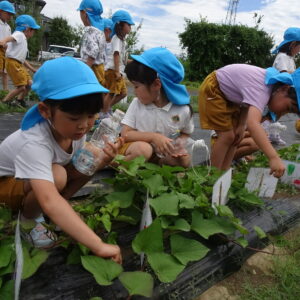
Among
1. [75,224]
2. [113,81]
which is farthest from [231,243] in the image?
[113,81]

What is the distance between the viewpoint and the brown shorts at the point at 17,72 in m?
4.68

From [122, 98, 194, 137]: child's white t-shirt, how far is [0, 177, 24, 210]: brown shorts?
2.88 feet

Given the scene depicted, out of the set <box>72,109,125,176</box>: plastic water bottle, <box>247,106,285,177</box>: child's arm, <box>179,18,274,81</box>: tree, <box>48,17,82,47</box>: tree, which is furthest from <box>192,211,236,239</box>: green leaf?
<box>48,17,82,47</box>: tree

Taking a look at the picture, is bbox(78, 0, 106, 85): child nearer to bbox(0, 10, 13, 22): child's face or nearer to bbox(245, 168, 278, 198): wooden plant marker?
bbox(0, 10, 13, 22): child's face

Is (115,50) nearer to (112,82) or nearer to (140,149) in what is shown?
(112,82)

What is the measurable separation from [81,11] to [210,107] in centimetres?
237

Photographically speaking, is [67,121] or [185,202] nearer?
[67,121]

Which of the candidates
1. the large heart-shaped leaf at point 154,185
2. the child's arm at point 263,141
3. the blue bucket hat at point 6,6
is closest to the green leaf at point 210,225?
the large heart-shaped leaf at point 154,185

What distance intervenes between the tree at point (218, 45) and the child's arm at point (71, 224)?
15.7 metres

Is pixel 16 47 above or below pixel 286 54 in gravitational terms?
below

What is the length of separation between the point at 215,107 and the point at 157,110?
0.51m

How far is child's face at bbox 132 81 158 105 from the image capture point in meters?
Answer: 2.05

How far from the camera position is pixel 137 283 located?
3.40 ft

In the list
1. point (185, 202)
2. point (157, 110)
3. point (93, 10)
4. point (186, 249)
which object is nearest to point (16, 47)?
point (93, 10)
